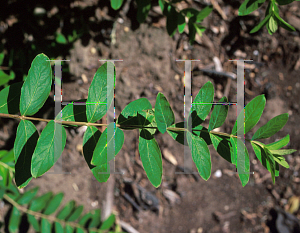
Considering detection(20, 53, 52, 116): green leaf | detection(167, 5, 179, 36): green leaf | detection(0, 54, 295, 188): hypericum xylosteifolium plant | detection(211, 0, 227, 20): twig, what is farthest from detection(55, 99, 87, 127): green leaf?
detection(211, 0, 227, 20): twig

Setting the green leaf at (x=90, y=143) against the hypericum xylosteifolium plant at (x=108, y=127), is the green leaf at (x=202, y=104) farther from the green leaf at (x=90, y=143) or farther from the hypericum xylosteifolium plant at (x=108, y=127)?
the green leaf at (x=90, y=143)

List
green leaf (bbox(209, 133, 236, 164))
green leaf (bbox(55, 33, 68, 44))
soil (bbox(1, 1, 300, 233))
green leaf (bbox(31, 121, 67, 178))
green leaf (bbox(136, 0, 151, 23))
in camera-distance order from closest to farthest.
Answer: green leaf (bbox(31, 121, 67, 178))
green leaf (bbox(209, 133, 236, 164))
green leaf (bbox(136, 0, 151, 23))
green leaf (bbox(55, 33, 68, 44))
soil (bbox(1, 1, 300, 233))

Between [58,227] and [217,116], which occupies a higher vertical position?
[217,116]

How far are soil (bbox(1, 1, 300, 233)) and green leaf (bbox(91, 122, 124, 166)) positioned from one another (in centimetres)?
160

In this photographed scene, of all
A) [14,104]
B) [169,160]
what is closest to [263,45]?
[169,160]

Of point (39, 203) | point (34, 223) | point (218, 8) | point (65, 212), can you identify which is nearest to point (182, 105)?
point (218, 8)

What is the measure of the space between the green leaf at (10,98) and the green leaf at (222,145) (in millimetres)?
817

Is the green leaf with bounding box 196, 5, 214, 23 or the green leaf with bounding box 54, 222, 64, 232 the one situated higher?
the green leaf with bounding box 196, 5, 214, 23

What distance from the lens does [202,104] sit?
1061 mm

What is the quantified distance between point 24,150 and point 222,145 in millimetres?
781

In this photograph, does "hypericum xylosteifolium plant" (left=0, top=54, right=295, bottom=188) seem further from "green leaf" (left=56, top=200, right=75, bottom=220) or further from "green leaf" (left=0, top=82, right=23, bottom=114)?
"green leaf" (left=56, top=200, right=75, bottom=220)

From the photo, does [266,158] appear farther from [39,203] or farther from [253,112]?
[39,203]

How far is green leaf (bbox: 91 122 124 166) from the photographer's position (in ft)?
3.07

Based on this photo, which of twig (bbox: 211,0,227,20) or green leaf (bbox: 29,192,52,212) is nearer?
green leaf (bbox: 29,192,52,212)
